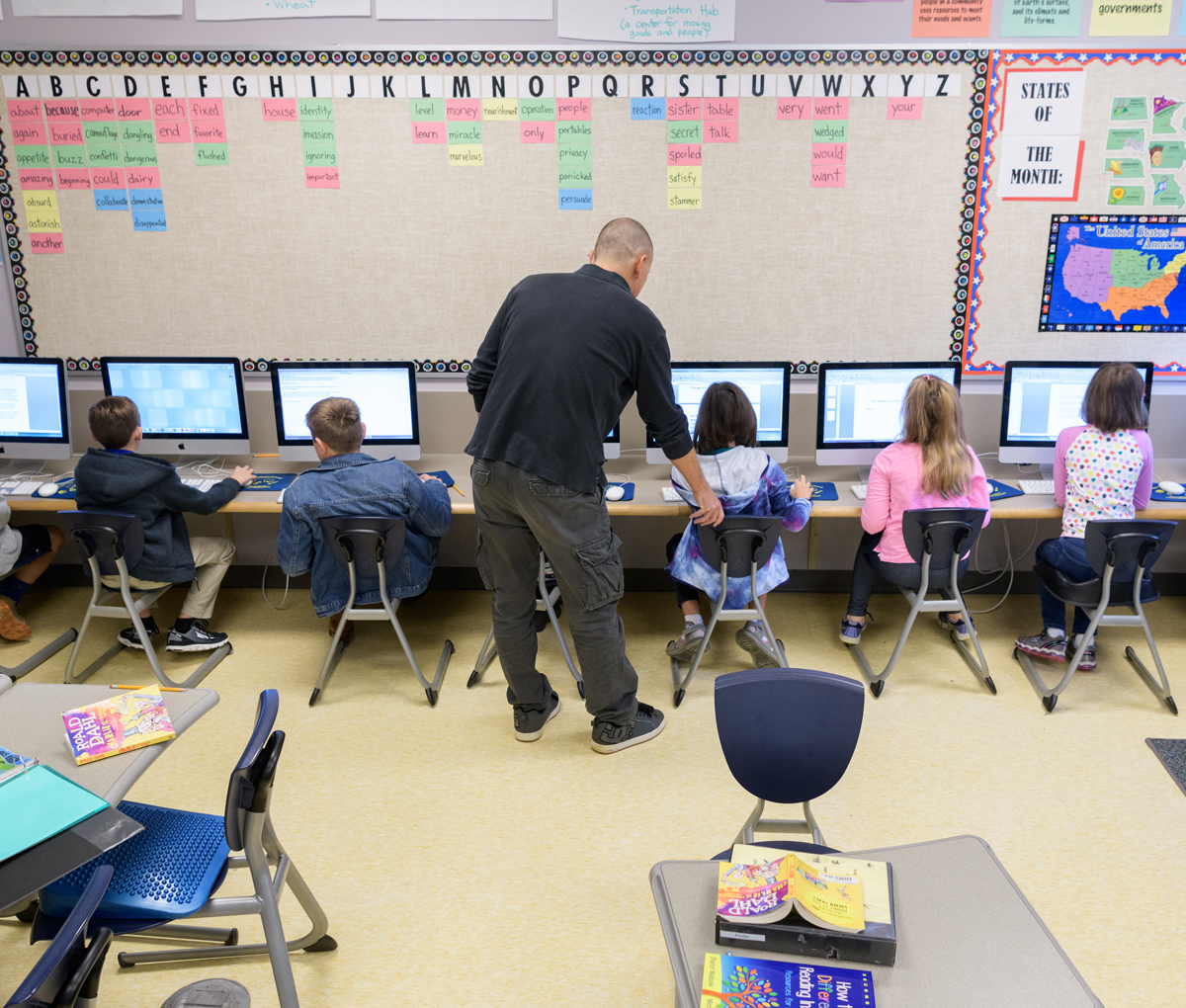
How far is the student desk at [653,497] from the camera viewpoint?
3.15 metres

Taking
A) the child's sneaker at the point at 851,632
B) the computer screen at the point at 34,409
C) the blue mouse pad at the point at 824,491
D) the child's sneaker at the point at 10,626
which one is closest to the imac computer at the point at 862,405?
the blue mouse pad at the point at 824,491

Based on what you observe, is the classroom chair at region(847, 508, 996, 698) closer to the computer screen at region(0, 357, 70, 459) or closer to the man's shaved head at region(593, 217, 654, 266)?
the man's shaved head at region(593, 217, 654, 266)

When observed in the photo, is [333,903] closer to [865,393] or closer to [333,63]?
[865,393]

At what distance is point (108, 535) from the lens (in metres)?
3.01

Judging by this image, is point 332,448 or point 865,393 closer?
point 332,448

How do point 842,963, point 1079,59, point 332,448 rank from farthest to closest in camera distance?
point 1079,59
point 332,448
point 842,963

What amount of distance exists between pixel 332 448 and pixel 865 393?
78.6 inches

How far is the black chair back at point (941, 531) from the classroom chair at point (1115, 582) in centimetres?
34

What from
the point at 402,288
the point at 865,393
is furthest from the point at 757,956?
the point at 402,288

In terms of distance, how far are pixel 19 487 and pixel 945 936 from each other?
353cm

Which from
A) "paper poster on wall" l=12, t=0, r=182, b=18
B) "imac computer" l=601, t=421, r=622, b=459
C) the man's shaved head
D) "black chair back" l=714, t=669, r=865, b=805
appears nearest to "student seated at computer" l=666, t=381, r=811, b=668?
"imac computer" l=601, t=421, r=622, b=459

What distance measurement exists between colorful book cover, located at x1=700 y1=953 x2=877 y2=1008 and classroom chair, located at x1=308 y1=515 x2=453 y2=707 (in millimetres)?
1937

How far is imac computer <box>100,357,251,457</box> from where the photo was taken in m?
3.50

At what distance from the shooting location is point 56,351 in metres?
3.83
